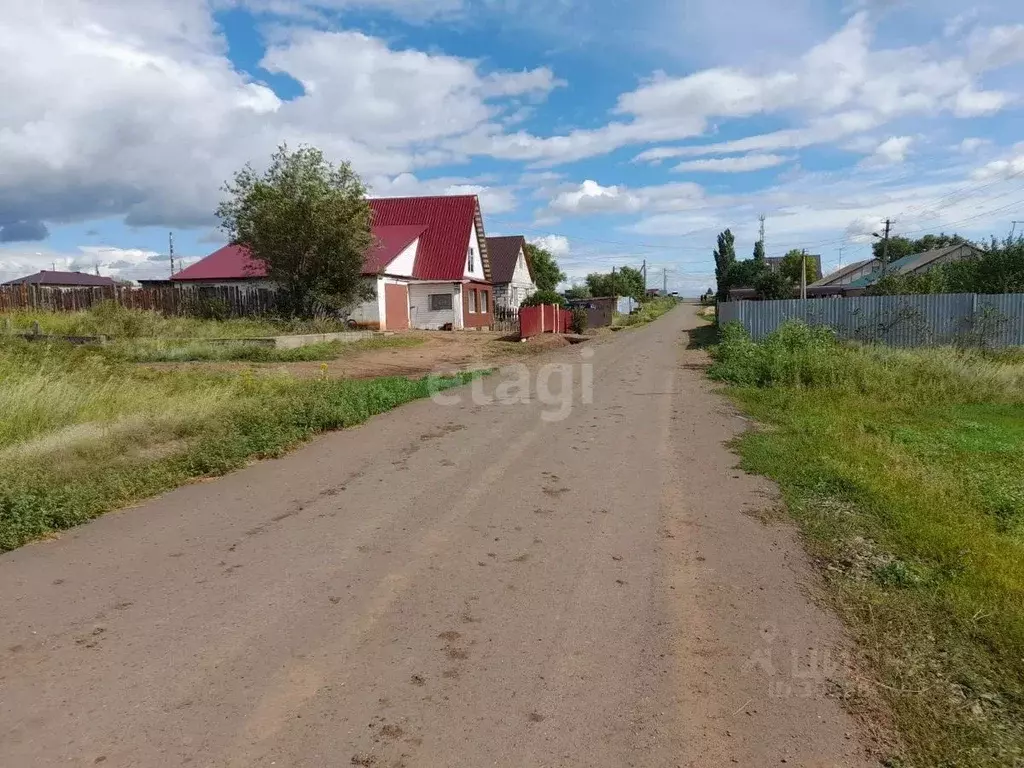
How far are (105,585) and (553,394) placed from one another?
920 cm

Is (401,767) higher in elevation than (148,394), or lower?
lower

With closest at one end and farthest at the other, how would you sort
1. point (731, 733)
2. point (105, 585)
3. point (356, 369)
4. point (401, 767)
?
point (401, 767) → point (731, 733) → point (105, 585) → point (356, 369)

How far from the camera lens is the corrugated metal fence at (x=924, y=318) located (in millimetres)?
18609

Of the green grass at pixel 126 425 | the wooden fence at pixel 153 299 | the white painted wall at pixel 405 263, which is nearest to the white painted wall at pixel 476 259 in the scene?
the white painted wall at pixel 405 263

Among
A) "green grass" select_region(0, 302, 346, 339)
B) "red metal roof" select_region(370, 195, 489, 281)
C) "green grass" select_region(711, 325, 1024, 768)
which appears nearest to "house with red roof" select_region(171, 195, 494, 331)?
"red metal roof" select_region(370, 195, 489, 281)

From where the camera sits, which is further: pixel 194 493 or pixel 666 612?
pixel 194 493

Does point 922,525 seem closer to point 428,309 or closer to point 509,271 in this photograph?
point 428,309

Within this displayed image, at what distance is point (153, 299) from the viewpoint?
80.6ft

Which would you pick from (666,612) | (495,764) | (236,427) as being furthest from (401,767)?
(236,427)

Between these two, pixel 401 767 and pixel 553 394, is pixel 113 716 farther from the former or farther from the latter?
pixel 553 394

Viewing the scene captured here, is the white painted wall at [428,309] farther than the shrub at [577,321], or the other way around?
the shrub at [577,321]

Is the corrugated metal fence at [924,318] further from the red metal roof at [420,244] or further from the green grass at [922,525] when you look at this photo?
the red metal roof at [420,244]

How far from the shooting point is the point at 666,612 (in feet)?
13.8

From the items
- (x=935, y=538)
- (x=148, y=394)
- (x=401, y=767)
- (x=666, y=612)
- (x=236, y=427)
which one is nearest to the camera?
(x=401, y=767)
